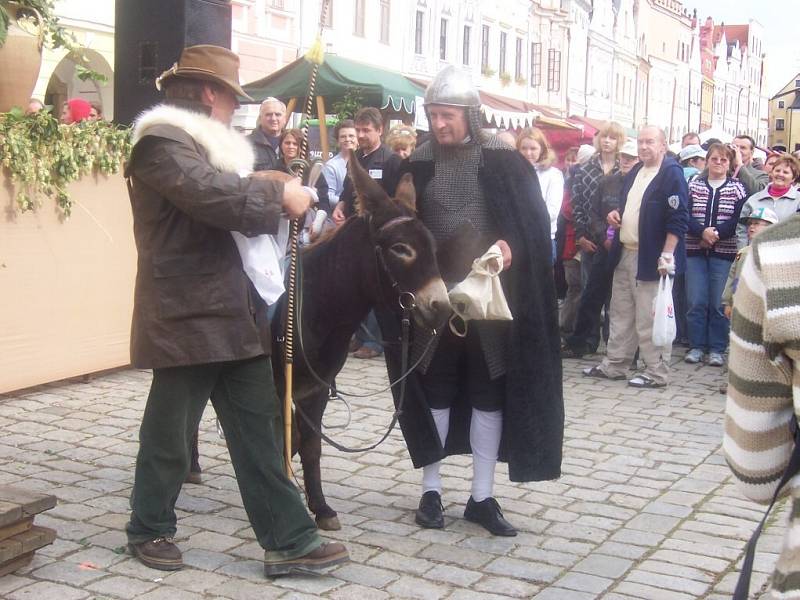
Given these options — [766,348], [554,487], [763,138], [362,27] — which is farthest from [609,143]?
[763,138]

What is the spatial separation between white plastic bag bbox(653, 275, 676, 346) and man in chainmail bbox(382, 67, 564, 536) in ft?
12.4

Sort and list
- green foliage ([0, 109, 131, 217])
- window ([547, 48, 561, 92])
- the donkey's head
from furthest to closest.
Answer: window ([547, 48, 561, 92])
green foliage ([0, 109, 131, 217])
the donkey's head

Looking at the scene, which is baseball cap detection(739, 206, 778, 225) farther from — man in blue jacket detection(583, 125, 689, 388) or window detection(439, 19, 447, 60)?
window detection(439, 19, 447, 60)

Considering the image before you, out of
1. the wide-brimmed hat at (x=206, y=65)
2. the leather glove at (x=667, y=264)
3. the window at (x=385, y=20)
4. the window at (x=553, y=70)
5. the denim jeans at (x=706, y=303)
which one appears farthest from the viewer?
the window at (x=553, y=70)

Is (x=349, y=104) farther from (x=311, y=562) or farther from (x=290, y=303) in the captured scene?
(x=311, y=562)

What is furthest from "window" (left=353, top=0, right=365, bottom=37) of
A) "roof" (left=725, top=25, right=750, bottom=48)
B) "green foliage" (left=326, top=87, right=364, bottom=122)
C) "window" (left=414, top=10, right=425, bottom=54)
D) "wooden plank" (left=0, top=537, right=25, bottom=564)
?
"roof" (left=725, top=25, right=750, bottom=48)

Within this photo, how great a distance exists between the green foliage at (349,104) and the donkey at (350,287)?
903 cm

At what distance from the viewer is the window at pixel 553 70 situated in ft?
147

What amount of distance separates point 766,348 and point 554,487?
12.3 ft

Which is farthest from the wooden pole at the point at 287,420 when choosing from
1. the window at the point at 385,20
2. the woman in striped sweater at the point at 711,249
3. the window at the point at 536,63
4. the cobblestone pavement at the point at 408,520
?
the window at the point at 536,63

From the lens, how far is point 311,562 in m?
4.38

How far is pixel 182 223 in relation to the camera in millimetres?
4125

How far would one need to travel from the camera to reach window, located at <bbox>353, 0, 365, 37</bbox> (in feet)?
93.8

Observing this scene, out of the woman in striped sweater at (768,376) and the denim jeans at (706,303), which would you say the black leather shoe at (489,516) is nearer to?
the woman in striped sweater at (768,376)
